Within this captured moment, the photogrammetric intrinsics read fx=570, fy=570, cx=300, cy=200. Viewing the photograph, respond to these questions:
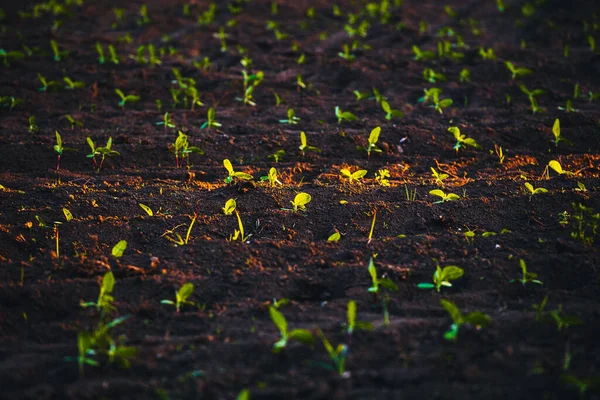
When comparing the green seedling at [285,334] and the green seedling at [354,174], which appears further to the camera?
the green seedling at [354,174]

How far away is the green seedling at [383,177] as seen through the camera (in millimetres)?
3672

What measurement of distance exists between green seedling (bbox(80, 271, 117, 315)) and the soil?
0.05 metres

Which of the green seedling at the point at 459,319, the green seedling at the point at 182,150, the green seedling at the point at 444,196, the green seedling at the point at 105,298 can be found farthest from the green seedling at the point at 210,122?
the green seedling at the point at 459,319

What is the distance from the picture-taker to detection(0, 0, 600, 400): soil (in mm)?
2139

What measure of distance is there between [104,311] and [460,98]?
3.93 metres

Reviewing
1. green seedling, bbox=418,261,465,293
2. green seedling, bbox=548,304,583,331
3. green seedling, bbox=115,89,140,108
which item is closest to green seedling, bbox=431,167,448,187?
green seedling, bbox=418,261,465,293

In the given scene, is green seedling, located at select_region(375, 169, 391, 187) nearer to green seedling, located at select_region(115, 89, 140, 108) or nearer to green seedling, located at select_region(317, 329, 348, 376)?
green seedling, located at select_region(317, 329, 348, 376)

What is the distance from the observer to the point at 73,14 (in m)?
7.83

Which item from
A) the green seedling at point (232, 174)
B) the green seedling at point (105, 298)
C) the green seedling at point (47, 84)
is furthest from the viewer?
the green seedling at point (47, 84)

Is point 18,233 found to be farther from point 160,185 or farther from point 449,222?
point 449,222

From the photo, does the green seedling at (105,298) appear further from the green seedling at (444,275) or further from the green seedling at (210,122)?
the green seedling at (210,122)

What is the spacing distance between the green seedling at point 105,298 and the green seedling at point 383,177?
1.85 metres

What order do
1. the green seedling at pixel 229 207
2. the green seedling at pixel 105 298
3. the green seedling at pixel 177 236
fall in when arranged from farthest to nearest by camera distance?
the green seedling at pixel 229 207 → the green seedling at pixel 177 236 → the green seedling at pixel 105 298

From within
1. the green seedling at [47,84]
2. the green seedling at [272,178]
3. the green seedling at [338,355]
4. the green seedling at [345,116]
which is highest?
the green seedling at [47,84]
